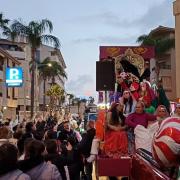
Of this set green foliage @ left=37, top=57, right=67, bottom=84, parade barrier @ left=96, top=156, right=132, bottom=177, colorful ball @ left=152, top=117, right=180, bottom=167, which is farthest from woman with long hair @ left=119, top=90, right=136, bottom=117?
green foliage @ left=37, top=57, right=67, bottom=84

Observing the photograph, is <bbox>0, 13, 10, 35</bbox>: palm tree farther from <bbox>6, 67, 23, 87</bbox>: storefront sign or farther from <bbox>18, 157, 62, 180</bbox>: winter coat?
<bbox>18, 157, 62, 180</bbox>: winter coat

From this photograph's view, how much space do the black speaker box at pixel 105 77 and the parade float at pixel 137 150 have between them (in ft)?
0.11

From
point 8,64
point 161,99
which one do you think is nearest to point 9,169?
point 161,99

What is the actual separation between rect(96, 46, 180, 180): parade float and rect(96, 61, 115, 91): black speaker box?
0.03 meters

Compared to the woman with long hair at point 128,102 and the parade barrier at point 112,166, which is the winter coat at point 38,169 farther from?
the woman with long hair at point 128,102

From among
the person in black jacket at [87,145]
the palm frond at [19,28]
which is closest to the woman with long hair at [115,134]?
the person in black jacket at [87,145]

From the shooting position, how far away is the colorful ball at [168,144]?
11.3 feet

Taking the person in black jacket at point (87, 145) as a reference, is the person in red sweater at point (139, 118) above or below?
above

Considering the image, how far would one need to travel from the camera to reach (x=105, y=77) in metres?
11.5

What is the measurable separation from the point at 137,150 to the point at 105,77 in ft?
19.3

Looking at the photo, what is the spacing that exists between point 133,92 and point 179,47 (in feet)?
86.7

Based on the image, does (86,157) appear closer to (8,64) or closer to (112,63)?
(112,63)

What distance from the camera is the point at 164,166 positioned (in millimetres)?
3662

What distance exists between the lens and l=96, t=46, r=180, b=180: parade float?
351cm
